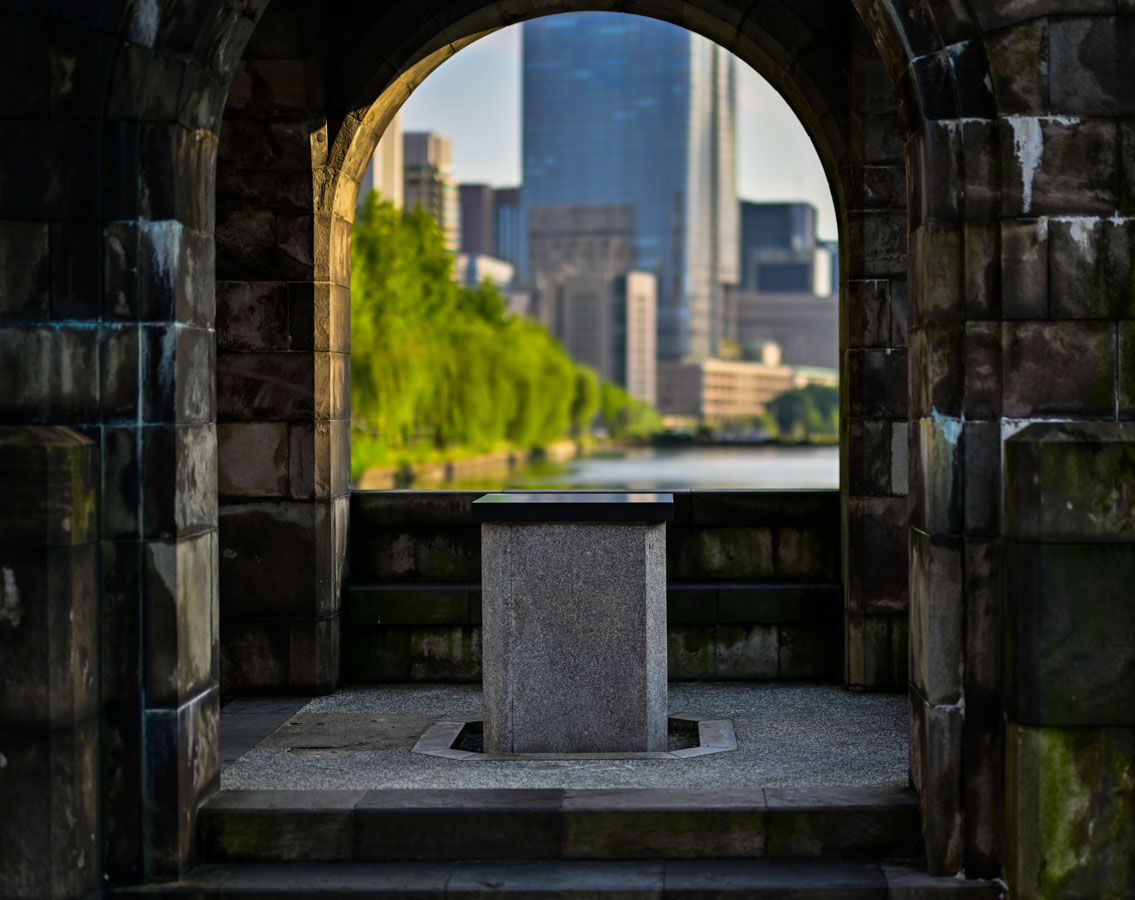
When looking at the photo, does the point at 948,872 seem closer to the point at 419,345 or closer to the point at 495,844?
the point at 495,844

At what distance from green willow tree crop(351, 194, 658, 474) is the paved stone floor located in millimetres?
21646

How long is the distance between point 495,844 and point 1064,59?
149 inches

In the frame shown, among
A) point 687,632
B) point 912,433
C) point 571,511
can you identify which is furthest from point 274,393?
point 912,433

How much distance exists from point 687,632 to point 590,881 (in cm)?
386

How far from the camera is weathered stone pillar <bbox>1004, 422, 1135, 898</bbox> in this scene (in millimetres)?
5285

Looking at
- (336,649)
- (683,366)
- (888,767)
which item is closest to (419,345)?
(336,649)

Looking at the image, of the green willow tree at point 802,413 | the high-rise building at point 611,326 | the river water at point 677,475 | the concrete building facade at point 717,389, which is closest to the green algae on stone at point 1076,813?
the river water at point 677,475

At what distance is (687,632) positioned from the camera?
366 inches

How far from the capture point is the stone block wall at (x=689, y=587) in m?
9.26

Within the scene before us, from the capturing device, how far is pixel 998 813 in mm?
5559

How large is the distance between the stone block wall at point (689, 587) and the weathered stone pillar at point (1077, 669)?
3.96 meters

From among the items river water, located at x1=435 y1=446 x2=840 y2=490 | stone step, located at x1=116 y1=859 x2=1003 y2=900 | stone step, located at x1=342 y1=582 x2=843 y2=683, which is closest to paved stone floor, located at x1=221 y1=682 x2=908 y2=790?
stone step, located at x1=342 y1=582 x2=843 y2=683

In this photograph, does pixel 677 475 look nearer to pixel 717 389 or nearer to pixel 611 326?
pixel 717 389

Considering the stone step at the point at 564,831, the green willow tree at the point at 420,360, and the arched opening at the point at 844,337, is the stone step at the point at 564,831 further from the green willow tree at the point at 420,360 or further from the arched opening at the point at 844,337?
the green willow tree at the point at 420,360
